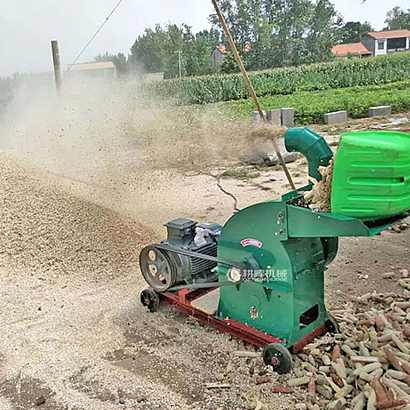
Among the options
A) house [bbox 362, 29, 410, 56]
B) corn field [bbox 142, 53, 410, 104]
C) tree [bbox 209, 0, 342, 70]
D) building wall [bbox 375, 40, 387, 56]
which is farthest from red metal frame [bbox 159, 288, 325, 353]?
building wall [bbox 375, 40, 387, 56]

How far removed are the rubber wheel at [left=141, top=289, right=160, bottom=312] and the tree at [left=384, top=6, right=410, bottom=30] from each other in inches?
2912

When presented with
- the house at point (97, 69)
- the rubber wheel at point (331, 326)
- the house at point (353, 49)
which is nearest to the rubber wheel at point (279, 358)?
the rubber wheel at point (331, 326)

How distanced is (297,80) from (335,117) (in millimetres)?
14584

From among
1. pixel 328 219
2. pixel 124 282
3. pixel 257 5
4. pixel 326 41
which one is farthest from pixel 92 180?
pixel 326 41

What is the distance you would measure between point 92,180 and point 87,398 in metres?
5.08

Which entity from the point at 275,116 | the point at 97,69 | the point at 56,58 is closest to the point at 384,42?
the point at 275,116

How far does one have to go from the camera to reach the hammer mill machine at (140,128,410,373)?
268 centimetres

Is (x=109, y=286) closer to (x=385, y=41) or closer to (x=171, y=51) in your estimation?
(x=171, y=51)

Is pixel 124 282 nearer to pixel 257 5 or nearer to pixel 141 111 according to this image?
pixel 141 111

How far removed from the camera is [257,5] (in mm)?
31281

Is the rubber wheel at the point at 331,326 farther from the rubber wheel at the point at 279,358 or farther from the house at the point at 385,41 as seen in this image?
the house at the point at 385,41

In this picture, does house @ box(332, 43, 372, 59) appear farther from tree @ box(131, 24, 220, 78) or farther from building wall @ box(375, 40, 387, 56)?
tree @ box(131, 24, 220, 78)

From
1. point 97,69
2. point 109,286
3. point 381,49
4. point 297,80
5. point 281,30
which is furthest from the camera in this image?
point 381,49

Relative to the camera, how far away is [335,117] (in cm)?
1530
